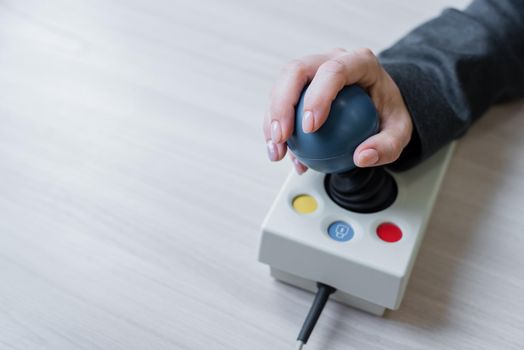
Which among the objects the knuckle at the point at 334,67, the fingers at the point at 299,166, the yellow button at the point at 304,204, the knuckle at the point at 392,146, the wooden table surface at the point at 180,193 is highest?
the knuckle at the point at 334,67

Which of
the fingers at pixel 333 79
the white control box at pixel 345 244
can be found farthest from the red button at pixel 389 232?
the fingers at pixel 333 79

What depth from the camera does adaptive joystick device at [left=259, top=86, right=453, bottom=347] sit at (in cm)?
50

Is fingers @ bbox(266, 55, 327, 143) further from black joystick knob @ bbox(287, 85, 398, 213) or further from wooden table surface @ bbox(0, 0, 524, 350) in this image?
wooden table surface @ bbox(0, 0, 524, 350)

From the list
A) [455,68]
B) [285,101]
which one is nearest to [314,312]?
[285,101]

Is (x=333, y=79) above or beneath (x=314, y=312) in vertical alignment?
above

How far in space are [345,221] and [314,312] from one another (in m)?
0.08

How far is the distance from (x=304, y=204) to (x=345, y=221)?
4 centimetres

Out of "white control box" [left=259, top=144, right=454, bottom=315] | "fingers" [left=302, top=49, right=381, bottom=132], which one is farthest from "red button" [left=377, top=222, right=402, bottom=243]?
"fingers" [left=302, top=49, right=381, bottom=132]

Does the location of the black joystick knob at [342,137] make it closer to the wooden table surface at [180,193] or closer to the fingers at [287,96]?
the fingers at [287,96]

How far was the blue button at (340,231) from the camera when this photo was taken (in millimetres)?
530

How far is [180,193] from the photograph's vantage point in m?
0.61

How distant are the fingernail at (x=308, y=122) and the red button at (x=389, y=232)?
11 centimetres

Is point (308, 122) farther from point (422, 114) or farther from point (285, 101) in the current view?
point (422, 114)

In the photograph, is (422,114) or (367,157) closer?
(367,157)
